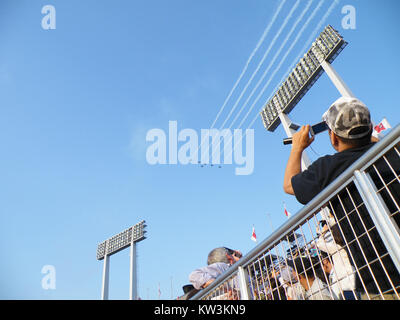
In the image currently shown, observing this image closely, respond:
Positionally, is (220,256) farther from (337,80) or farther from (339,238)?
(337,80)

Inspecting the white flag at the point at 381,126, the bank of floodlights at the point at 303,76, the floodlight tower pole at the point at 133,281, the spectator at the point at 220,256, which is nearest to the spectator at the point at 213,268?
the spectator at the point at 220,256

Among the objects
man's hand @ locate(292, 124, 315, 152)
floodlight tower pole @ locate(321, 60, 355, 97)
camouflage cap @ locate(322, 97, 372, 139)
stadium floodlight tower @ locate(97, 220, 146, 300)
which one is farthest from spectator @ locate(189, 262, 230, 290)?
stadium floodlight tower @ locate(97, 220, 146, 300)

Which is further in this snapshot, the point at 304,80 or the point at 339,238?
the point at 304,80

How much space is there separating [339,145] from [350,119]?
7.8 inches

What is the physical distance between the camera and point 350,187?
1715mm

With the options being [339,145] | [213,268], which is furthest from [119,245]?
[339,145]

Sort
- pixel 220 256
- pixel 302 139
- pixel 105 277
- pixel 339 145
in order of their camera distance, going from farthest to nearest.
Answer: pixel 105 277 → pixel 220 256 → pixel 302 139 → pixel 339 145

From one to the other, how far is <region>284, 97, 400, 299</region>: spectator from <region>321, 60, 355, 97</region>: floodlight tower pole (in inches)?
558

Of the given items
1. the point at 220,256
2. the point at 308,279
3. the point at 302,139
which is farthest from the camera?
the point at 220,256

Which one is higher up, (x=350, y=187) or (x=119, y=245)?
(x=119, y=245)

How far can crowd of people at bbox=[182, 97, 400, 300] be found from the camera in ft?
5.02

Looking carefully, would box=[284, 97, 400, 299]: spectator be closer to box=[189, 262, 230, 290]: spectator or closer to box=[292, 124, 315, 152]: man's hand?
box=[292, 124, 315, 152]: man's hand
